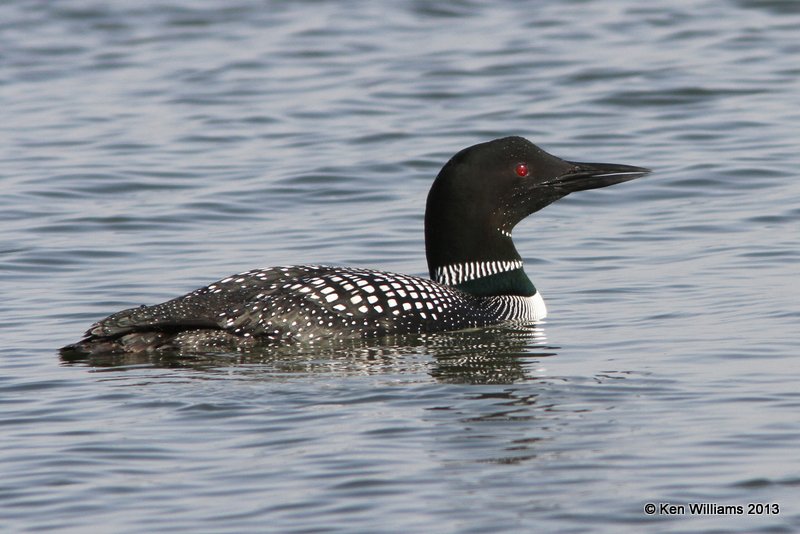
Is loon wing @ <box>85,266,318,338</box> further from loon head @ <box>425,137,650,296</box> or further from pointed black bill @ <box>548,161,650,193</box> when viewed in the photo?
pointed black bill @ <box>548,161,650,193</box>

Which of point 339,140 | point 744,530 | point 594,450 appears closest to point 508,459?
point 594,450

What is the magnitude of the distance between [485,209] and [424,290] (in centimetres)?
64

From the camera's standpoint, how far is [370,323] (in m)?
6.85

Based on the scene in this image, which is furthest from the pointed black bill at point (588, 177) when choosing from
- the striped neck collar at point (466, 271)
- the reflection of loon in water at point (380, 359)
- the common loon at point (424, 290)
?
the reflection of loon in water at point (380, 359)

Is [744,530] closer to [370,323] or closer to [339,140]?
[370,323]

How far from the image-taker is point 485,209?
24.5 ft

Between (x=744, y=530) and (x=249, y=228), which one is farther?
(x=249, y=228)

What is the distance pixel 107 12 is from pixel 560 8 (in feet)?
15.4

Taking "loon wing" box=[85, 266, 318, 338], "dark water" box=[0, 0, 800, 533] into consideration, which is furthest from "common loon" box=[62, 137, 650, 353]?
"dark water" box=[0, 0, 800, 533]

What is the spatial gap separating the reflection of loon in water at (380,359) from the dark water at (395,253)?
2cm

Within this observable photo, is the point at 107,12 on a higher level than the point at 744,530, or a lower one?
higher

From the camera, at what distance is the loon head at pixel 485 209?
7.42 meters

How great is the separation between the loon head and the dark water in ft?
1.31

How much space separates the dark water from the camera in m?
4.82
